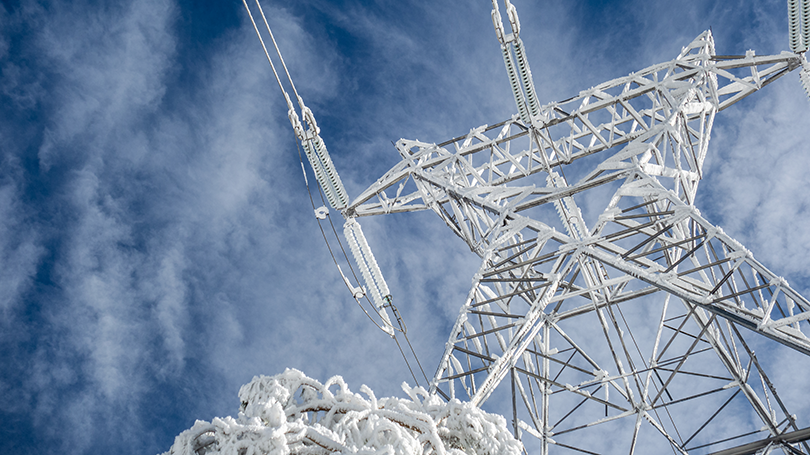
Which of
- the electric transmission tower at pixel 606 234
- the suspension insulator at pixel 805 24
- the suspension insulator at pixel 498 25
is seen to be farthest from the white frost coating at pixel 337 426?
the suspension insulator at pixel 805 24

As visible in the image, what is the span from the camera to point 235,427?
682cm

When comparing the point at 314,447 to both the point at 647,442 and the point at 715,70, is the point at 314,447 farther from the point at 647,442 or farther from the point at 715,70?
the point at 647,442

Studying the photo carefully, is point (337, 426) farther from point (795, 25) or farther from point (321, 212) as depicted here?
point (795, 25)

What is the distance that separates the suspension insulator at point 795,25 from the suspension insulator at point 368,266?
38.6ft

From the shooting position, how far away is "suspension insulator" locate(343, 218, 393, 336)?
1806 centimetres

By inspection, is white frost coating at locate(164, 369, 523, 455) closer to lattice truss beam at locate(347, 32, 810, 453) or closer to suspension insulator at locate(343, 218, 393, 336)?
lattice truss beam at locate(347, 32, 810, 453)

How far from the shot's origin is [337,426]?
7562mm

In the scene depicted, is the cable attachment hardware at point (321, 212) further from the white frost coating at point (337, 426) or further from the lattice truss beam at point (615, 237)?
the white frost coating at point (337, 426)

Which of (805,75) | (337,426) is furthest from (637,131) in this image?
(337,426)

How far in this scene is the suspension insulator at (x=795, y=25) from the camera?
1392 centimetres

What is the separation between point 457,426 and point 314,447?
2010mm

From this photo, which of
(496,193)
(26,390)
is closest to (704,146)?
(496,193)

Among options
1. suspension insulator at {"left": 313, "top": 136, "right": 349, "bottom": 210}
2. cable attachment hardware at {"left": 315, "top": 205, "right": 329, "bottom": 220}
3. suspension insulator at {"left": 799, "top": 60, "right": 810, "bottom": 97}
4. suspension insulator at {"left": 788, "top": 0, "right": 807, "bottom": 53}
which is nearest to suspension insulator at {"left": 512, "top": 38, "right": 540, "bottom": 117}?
suspension insulator at {"left": 313, "top": 136, "right": 349, "bottom": 210}

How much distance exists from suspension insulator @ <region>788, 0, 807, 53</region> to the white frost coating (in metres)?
11.9
